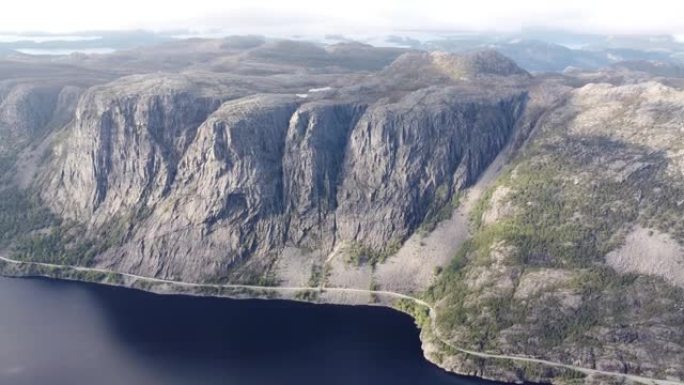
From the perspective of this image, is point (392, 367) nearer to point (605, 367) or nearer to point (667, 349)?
point (605, 367)

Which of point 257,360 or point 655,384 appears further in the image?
point 257,360

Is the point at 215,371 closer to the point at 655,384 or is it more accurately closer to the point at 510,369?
the point at 510,369

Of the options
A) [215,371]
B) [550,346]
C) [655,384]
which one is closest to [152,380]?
[215,371]

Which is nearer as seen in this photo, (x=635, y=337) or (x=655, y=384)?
(x=655, y=384)

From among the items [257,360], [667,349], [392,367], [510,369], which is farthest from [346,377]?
[667,349]

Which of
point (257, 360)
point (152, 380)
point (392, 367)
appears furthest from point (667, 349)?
point (152, 380)

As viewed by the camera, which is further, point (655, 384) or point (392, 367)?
point (392, 367)

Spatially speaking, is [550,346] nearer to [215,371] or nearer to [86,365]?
[215,371]
